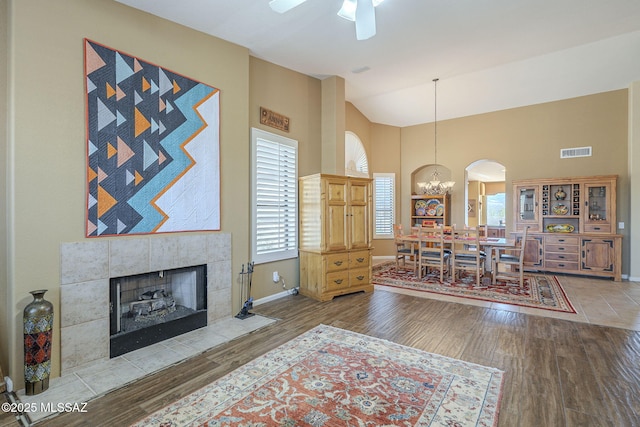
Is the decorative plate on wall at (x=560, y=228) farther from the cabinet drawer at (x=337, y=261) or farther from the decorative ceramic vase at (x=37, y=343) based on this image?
the decorative ceramic vase at (x=37, y=343)

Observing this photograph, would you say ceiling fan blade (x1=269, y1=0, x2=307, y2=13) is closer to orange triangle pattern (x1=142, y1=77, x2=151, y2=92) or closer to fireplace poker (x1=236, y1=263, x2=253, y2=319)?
orange triangle pattern (x1=142, y1=77, x2=151, y2=92)

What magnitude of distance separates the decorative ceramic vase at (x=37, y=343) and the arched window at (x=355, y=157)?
589 cm

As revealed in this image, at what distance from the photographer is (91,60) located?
265 centimetres

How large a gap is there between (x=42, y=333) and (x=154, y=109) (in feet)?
7.13

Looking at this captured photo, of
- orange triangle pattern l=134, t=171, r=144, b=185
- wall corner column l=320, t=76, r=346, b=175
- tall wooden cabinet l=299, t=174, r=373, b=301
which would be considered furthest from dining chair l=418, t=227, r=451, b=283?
orange triangle pattern l=134, t=171, r=144, b=185

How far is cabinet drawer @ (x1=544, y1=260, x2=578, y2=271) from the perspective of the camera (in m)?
5.93

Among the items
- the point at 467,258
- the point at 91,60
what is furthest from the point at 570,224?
the point at 91,60

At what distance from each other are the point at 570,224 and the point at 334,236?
5.17m

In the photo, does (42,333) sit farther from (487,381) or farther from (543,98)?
(543,98)

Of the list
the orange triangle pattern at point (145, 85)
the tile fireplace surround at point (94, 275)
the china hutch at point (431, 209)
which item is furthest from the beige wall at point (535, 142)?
the orange triangle pattern at point (145, 85)

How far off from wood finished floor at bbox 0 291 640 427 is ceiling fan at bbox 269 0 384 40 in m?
3.16

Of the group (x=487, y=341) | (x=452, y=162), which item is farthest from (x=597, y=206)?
(x=487, y=341)

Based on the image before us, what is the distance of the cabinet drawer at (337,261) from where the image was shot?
14.9 ft

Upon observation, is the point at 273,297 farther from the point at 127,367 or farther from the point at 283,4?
the point at 283,4
